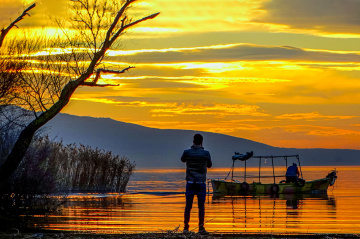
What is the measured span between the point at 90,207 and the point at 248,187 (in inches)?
799

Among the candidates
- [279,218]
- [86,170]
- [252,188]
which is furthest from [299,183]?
[279,218]

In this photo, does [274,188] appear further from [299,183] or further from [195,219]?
[195,219]

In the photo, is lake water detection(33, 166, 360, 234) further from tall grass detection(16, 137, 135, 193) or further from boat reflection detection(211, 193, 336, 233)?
tall grass detection(16, 137, 135, 193)

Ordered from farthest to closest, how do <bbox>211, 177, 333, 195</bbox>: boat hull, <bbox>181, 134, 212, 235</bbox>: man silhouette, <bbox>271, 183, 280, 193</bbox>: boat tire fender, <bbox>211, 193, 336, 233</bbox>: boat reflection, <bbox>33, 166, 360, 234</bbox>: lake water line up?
<bbox>211, 177, 333, 195</bbox>: boat hull → <bbox>271, 183, 280, 193</bbox>: boat tire fender → <bbox>211, 193, 336, 233</bbox>: boat reflection → <bbox>33, 166, 360, 234</bbox>: lake water → <bbox>181, 134, 212, 235</bbox>: man silhouette

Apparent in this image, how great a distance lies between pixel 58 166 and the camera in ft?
143

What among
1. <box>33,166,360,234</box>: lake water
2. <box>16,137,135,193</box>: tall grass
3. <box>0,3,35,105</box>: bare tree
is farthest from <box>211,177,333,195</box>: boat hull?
<box>0,3,35,105</box>: bare tree

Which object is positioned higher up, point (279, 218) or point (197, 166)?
point (197, 166)

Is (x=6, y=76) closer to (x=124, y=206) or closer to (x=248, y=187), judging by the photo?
(x=124, y=206)

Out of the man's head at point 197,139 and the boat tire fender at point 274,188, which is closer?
the man's head at point 197,139

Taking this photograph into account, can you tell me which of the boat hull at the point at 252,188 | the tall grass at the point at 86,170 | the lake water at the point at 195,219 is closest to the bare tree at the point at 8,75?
the lake water at the point at 195,219

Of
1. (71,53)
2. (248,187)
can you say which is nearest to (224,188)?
(248,187)

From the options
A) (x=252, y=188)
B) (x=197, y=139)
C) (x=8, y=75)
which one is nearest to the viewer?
(x=197, y=139)

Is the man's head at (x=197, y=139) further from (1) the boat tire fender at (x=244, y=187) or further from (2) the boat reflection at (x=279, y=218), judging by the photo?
(1) the boat tire fender at (x=244, y=187)

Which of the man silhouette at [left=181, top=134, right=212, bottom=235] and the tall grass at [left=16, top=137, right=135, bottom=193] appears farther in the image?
the tall grass at [left=16, top=137, right=135, bottom=193]
